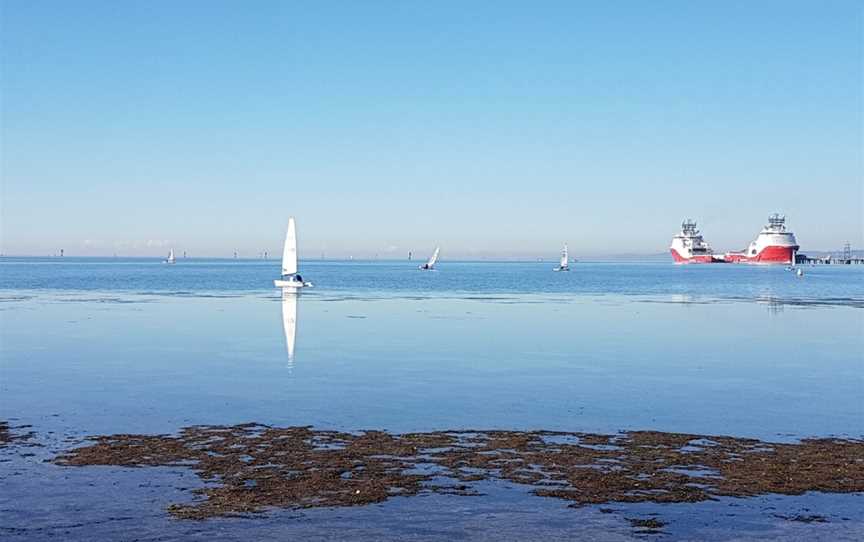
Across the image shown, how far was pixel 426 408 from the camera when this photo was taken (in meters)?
22.5

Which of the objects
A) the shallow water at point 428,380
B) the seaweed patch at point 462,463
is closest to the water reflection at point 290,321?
the shallow water at point 428,380

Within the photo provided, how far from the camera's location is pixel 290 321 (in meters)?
50.7

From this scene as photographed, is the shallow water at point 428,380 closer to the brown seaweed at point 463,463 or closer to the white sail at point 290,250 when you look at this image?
the brown seaweed at point 463,463

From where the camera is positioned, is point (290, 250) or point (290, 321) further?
point (290, 250)

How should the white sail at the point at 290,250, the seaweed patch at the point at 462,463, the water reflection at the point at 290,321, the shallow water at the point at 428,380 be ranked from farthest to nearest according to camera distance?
1. the white sail at the point at 290,250
2. the water reflection at the point at 290,321
3. the shallow water at the point at 428,380
4. the seaweed patch at the point at 462,463

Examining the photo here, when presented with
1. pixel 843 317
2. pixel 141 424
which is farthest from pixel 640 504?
pixel 843 317

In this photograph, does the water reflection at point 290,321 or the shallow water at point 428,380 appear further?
the water reflection at point 290,321

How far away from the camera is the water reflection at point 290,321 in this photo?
37.0 m

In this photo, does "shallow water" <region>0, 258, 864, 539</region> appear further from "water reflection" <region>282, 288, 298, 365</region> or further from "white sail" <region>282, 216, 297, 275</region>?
"white sail" <region>282, 216, 297, 275</region>

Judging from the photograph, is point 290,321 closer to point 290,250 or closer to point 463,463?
point 463,463

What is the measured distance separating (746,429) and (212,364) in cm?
1786

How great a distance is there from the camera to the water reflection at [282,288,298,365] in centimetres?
3697

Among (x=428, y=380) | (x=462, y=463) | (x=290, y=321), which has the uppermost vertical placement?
(x=290, y=321)

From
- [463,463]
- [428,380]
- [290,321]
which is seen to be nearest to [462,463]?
[463,463]
